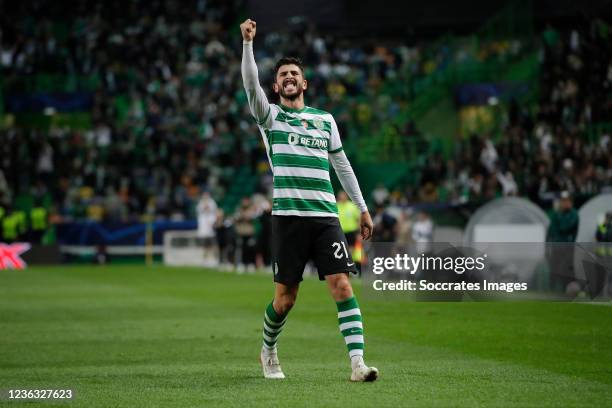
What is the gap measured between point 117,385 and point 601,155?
20.1 meters

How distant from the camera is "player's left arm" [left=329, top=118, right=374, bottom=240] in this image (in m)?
9.46

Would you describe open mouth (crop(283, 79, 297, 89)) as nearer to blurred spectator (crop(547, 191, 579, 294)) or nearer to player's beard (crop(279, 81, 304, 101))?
player's beard (crop(279, 81, 304, 101))

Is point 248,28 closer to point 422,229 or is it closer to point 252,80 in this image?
point 252,80

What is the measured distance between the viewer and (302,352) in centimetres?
1192

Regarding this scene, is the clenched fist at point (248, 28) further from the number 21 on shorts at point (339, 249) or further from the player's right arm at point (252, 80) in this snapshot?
the number 21 on shorts at point (339, 249)

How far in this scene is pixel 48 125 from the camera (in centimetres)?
4550

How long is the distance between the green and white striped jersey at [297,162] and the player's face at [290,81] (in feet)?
0.45

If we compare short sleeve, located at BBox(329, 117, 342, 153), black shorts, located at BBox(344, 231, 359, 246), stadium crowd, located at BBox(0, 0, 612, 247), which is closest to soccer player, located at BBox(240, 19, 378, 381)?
short sleeve, located at BBox(329, 117, 342, 153)

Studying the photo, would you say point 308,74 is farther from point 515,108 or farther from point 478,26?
point 515,108

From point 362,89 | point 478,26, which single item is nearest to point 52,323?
point 362,89

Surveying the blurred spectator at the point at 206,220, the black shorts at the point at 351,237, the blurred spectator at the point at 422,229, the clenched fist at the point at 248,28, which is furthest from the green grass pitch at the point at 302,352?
the blurred spectator at the point at 206,220

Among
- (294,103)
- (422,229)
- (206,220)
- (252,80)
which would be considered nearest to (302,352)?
(294,103)

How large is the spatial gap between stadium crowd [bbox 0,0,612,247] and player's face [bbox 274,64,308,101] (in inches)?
778

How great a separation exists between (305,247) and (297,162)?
683 millimetres
